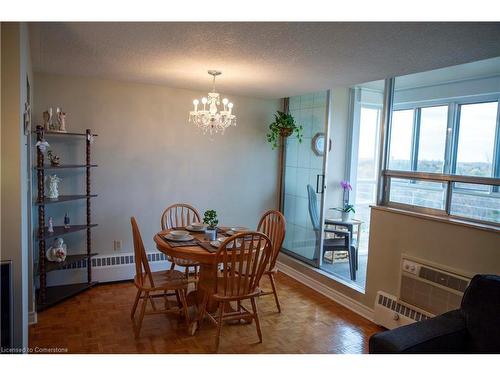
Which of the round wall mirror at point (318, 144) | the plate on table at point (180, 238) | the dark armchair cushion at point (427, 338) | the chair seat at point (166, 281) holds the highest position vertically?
the round wall mirror at point (318, 144)

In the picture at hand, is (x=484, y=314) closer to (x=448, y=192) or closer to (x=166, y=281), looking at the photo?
(x=448, y=192)

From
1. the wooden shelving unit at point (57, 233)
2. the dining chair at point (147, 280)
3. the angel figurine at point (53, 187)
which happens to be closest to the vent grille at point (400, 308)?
the dining chair at point (147, 280)

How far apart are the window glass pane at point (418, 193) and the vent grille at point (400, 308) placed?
837 mm

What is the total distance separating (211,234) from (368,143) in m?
3.19

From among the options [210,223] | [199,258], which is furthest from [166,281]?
[210,223]

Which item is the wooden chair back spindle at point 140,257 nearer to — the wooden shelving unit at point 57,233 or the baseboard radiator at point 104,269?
the wooden shelving unit at point 57,233

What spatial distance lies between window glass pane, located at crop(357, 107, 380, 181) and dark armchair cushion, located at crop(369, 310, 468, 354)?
11.6ft

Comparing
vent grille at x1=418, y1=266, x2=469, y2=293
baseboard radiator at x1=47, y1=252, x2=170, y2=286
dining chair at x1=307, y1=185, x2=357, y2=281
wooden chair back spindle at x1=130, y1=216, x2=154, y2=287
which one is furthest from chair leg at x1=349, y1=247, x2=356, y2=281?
wooden chair back spindle at x1=130, y1=216, x2=154, y2=287

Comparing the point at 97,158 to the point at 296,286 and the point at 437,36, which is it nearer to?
the point at 296,286

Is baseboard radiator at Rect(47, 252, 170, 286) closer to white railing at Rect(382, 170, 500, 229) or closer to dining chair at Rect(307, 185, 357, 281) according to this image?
dining chair at Rect(307, 185, 357, 281)

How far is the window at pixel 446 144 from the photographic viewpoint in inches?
104

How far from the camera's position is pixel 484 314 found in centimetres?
189

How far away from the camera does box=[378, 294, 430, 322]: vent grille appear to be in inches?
111
